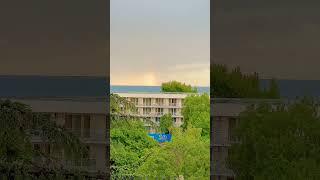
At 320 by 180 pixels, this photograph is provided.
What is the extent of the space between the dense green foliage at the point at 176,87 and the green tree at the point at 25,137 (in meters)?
7.77

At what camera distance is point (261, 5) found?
23.0 ft

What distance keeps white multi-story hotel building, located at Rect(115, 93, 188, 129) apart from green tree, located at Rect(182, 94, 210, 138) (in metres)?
0.15

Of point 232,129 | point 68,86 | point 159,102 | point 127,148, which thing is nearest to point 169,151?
point 127,148

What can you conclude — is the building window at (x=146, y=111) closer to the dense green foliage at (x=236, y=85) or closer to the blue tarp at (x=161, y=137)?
the dense green foliage at (x=236, y=85)

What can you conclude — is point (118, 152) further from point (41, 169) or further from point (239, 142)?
point (41, 169)

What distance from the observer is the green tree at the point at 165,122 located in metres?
10.2

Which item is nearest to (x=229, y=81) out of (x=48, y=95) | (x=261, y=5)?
(x=261, y=5)

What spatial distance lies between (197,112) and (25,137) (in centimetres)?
888

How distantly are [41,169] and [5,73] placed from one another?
3871 mm

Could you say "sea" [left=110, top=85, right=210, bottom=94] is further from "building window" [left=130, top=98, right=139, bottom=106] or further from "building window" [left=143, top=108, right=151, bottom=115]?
"building window" [left=143, top=108, right=151, bottom=115]

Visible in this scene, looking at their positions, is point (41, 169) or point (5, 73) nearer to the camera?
point (41, 169)

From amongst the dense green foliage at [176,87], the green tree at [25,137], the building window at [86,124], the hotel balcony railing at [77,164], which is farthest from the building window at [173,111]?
the green tree at [25,137]

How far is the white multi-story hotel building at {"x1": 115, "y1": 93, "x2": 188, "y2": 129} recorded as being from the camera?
9406mm

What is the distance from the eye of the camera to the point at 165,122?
10.8m
